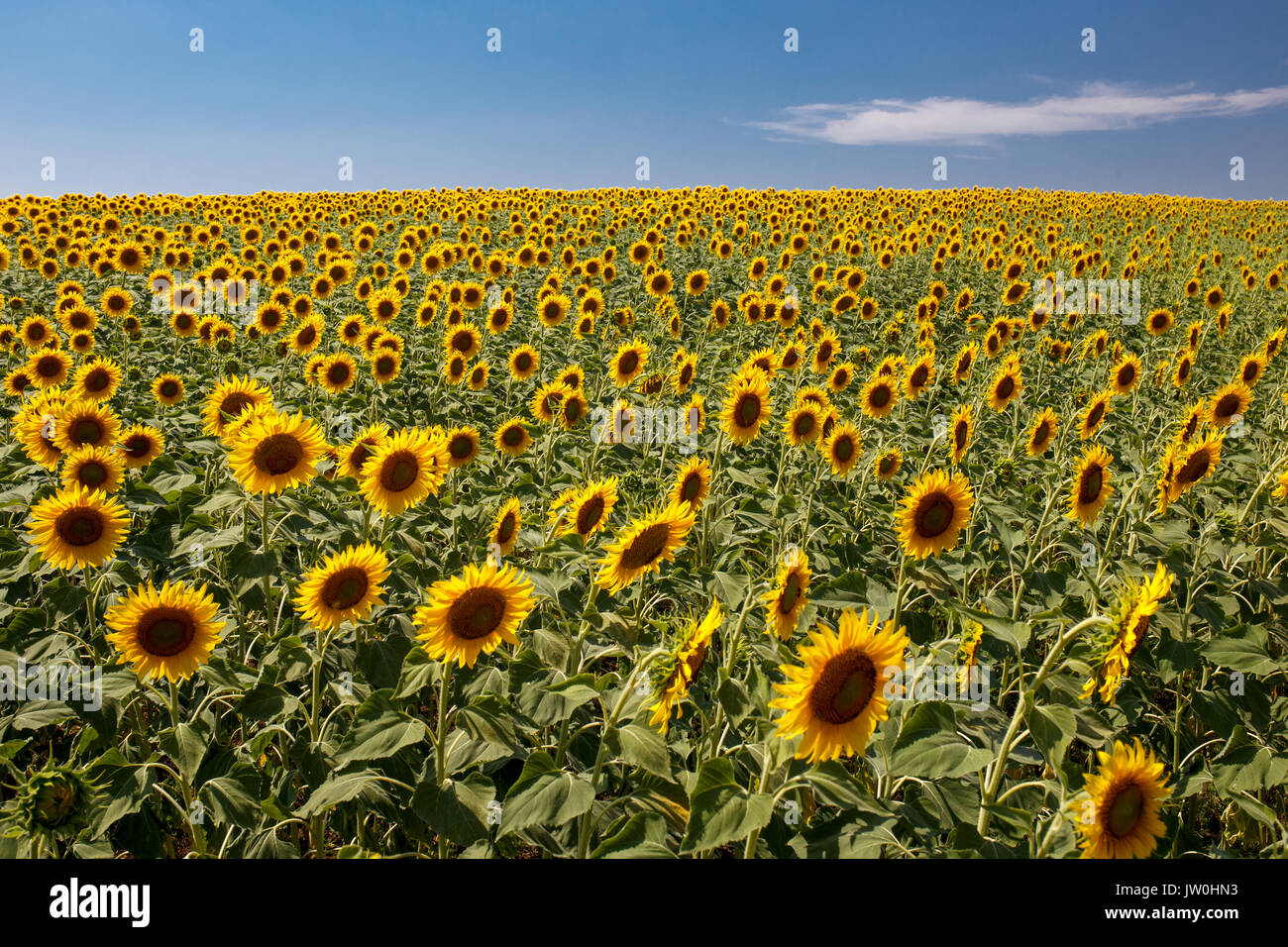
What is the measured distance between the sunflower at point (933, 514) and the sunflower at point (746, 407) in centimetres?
200

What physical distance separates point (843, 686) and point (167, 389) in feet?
25.7

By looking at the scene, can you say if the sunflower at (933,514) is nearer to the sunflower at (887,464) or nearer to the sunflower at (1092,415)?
the sunflower at (887,464)

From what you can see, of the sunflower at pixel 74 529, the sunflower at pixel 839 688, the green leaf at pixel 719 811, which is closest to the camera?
the green leaf at pixel 719 811

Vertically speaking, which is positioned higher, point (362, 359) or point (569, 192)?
point (569, 192)

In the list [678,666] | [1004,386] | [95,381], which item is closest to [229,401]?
[95,381]

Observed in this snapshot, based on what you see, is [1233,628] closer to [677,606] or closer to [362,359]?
[677,606]

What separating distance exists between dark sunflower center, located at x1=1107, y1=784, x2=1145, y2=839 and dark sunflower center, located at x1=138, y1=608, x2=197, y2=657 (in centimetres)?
348

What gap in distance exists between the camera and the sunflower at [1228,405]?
6.17 m

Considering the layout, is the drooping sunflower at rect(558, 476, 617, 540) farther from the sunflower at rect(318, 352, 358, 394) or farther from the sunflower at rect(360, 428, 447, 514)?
the sunflower at rect(318, 352, 358, 394)

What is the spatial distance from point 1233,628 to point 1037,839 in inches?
88.6

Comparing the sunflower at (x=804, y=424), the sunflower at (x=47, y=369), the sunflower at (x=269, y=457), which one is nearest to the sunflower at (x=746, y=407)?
the sunflower at (x=804, y=424)

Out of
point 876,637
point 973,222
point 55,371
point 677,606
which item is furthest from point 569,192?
point 876,637

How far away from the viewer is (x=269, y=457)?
382cm
